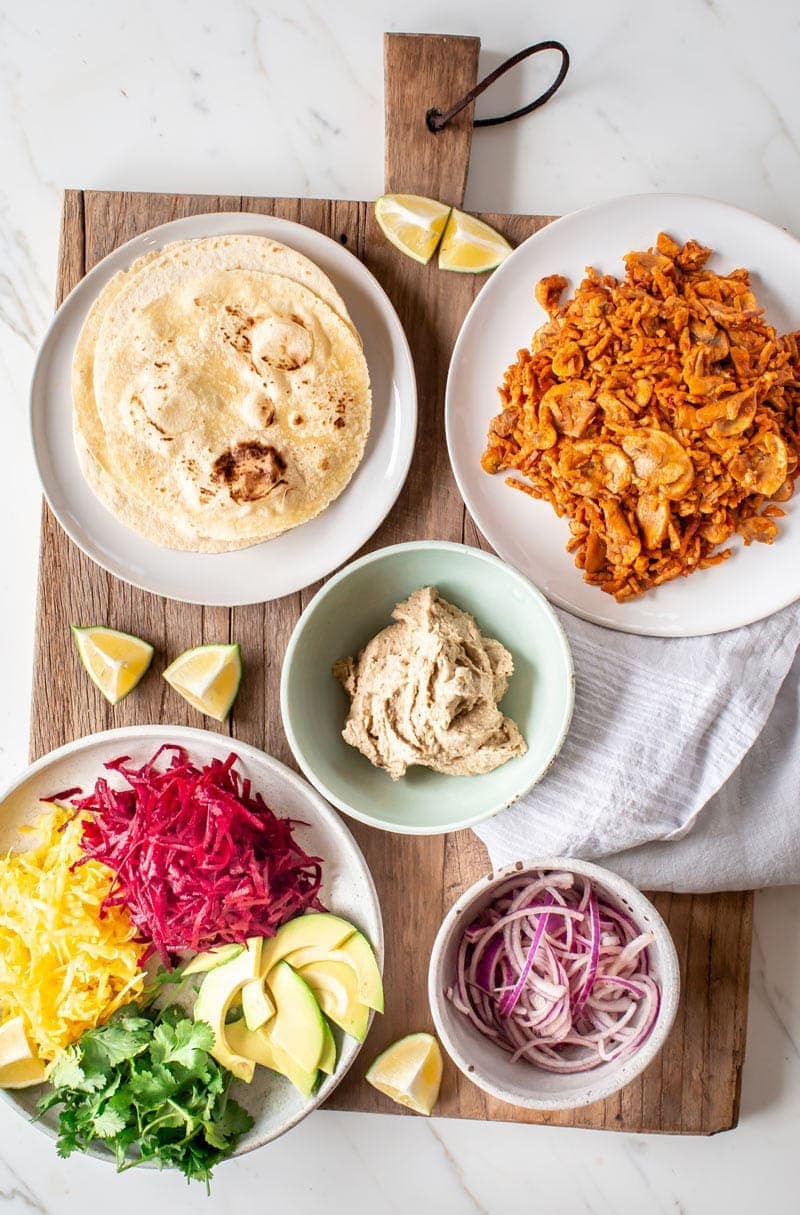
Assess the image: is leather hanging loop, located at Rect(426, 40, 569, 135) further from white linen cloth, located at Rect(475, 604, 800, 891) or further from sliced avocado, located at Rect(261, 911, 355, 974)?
sliced avocado, located at Rect(261, 911, 355, 974)

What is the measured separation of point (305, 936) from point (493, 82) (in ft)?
6.37

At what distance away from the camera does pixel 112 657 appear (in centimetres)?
216

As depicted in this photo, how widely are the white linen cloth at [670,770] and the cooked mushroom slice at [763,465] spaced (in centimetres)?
32

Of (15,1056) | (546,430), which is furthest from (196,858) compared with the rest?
(546,430)

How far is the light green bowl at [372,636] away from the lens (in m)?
1.90

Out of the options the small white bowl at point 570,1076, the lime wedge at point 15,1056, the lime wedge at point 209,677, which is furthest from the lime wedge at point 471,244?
the lime wedge at point 15,1056

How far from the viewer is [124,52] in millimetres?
2365

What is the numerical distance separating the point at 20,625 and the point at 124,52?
1.41 meters

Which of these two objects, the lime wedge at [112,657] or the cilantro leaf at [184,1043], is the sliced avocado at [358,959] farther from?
the lime wedge at [112,657]

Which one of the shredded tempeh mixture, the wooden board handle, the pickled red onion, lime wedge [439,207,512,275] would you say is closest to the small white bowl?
the pickled red onion

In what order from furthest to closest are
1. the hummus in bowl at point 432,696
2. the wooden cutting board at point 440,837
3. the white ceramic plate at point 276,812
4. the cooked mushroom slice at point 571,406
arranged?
the wooden cutting board at point 440,837, the white ceramic plate at point 276,812, the cooked mushroom slice at point 571,406, the hummus in bowl at point 432,696

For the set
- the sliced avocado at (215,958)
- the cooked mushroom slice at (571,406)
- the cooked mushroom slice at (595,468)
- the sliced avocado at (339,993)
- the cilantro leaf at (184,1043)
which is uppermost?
the cooked mushroom slice at (571,406)

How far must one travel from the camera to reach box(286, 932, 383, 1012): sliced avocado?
6.67 ft

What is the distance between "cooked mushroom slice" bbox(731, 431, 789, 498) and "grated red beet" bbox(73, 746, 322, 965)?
1185 mm
